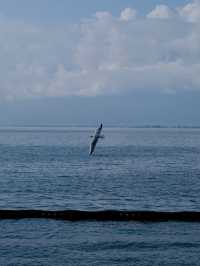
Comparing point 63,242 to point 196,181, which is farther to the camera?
point 196,181

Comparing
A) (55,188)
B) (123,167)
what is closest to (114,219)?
(55,188)

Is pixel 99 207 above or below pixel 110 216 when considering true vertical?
below

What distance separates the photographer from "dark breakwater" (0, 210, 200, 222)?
4241cm

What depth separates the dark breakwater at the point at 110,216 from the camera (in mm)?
42406

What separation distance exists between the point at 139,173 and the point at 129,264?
5236 centimetres

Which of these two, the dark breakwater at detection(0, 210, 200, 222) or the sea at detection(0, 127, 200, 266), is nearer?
the sea at detection(0, 127, 200, 266)

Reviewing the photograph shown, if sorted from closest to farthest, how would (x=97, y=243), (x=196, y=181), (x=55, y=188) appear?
(x=97, y=243) < (x=55, y=188) < (x=196, y=181)

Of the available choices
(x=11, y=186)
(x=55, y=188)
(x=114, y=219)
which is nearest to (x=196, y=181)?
(x=55, y=188)

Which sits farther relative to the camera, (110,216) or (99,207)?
(99,207)

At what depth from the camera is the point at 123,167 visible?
93.9 meters

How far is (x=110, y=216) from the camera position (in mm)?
42688

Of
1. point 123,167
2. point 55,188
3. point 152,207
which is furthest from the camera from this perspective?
point 123,167

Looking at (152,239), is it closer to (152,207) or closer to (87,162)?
(152,207)

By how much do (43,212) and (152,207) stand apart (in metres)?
12.6
